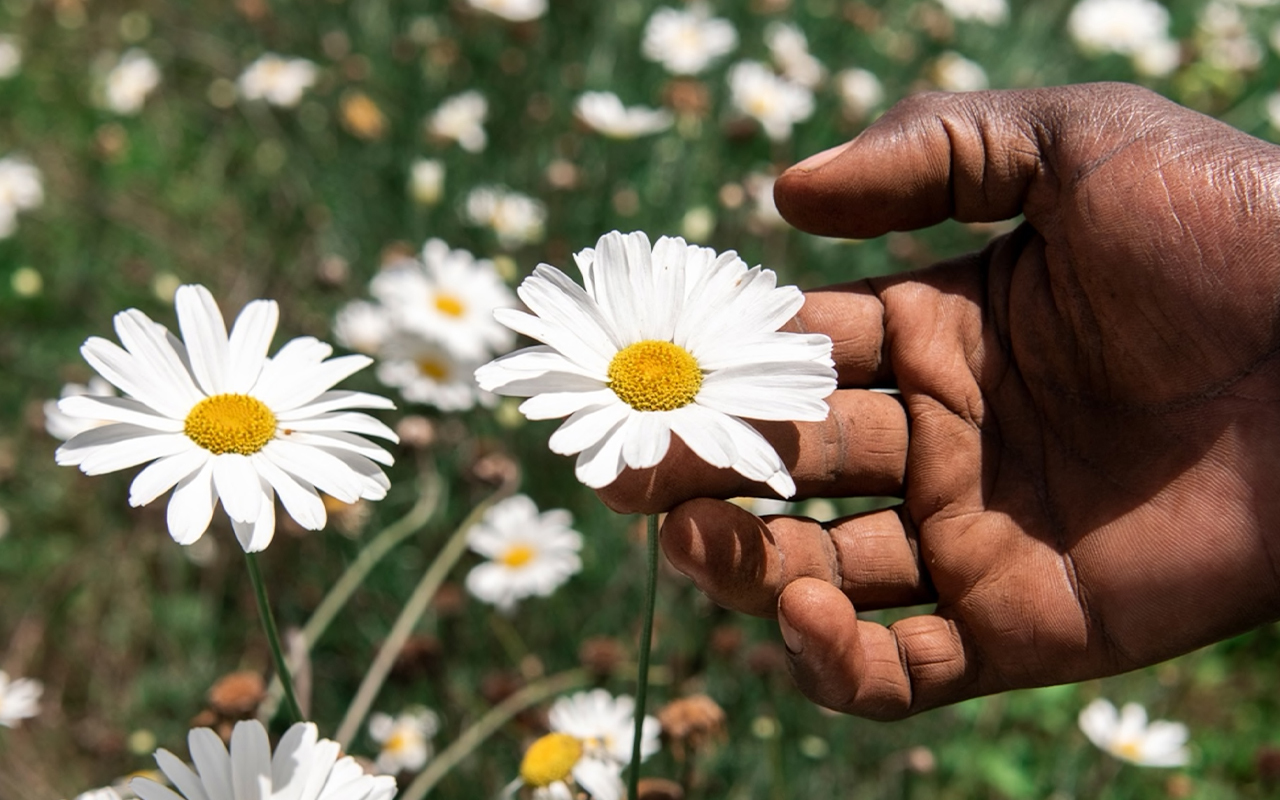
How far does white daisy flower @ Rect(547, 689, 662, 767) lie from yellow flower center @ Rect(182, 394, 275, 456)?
2.64 ft

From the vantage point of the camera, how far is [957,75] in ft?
13.8

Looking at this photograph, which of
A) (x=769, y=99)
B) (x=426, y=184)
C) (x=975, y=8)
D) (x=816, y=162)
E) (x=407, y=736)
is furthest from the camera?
(x=975, y=8)

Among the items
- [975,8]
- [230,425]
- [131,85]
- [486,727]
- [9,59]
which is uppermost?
[9,59]

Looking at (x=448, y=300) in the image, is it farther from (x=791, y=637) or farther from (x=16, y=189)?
(x=16, y=189)

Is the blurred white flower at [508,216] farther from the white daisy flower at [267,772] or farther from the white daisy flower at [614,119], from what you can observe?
the white daisy flower at [267,772]

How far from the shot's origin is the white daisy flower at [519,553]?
246 centimetres

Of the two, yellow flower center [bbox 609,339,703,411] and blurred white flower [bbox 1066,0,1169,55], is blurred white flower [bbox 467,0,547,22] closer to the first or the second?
blurred white flower [bbox 1066,0,1169,55]

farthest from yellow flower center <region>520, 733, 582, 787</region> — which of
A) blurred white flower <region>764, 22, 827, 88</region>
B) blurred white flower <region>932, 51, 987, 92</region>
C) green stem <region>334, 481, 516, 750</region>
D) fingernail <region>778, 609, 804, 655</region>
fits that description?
blurred white flower <region>932, 51, 987, 92</region>

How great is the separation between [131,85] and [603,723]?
341 centimetres

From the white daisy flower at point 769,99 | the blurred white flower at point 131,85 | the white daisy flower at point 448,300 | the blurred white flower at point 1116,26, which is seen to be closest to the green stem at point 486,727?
the white daisy flower at point 448,300

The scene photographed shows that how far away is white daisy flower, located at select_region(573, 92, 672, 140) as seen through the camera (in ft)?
11.6

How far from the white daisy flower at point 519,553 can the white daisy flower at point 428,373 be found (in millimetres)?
286

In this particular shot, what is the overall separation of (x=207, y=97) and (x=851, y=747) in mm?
3796

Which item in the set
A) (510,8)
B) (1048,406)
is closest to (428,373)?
(1048,406)
